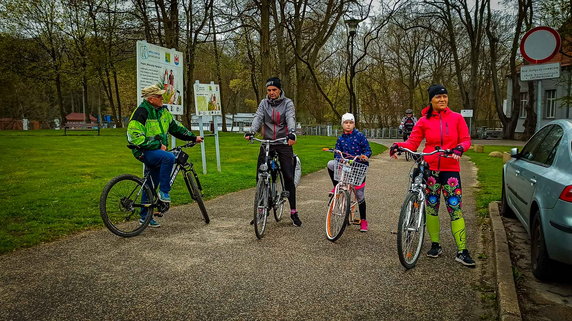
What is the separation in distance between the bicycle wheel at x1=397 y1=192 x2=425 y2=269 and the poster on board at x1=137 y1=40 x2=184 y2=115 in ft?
17.4

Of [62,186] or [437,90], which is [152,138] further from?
[62,186]

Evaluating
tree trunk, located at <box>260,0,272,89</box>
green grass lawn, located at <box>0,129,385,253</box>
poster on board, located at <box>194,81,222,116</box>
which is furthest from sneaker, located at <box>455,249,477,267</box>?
Result: tree trunk, located at <box>260,0,272,89</box>

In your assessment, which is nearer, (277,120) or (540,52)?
(277,120)

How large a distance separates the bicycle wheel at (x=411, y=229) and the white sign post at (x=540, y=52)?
9.97 ft

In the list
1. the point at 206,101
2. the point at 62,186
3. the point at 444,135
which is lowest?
the point at 62,186

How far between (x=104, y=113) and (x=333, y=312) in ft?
265

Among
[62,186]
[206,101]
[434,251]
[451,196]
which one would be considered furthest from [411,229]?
[206,101]

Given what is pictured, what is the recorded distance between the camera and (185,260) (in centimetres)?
476

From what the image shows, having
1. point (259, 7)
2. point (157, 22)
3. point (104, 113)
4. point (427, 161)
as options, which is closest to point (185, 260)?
point (427, 161)

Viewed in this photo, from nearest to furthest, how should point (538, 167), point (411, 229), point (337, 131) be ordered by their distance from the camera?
point (411, 229) → point (538, 167) → point (337, 131)

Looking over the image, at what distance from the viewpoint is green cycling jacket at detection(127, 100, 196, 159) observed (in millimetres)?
5629

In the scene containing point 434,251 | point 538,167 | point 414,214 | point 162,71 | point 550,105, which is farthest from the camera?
point 550,105

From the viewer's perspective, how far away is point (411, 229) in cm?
446

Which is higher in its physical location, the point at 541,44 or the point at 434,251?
the point at 541,44
